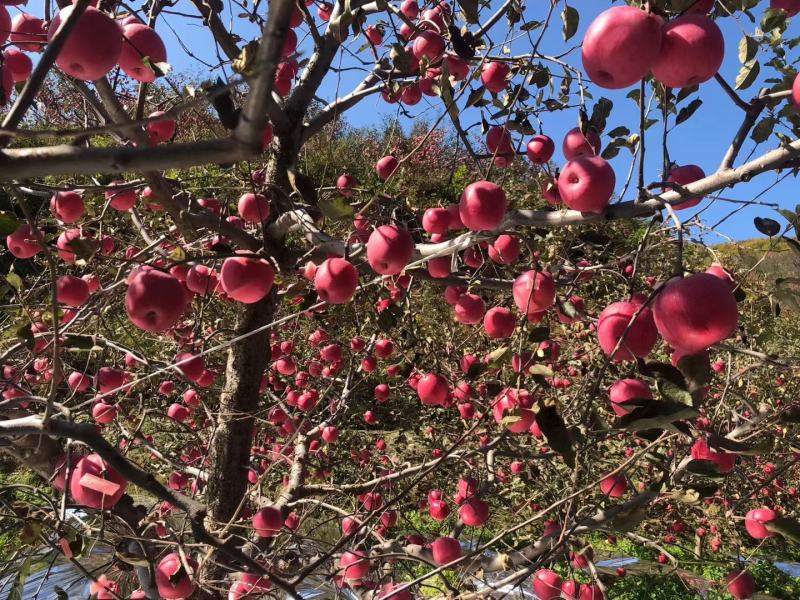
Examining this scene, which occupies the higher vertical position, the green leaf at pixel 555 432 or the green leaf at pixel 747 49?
the green leaf at pixel 747 49

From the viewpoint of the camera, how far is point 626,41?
1.00 m

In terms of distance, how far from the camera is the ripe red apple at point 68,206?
1.86m

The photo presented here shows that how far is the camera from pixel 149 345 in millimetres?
5816

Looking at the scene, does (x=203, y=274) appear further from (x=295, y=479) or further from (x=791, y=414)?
A: (x=791, y=414)

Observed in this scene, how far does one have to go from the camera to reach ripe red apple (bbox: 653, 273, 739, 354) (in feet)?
3.08

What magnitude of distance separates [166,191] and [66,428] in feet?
2.49

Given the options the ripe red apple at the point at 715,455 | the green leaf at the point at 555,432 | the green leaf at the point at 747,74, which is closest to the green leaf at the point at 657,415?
the green leaf at the point at 555,432

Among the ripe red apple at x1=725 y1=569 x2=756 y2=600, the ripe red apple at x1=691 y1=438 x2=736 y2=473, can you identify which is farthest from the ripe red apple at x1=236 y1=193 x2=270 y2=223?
the ripe red apple at x1=725 y1=569 x2=756 y2=600

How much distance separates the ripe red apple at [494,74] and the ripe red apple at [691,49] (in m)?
1.02

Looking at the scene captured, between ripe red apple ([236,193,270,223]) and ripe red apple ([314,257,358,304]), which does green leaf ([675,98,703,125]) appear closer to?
ripe red apple ([314,257,358,304])

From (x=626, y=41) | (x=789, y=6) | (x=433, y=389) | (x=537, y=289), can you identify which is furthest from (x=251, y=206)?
(x=789, y=6)

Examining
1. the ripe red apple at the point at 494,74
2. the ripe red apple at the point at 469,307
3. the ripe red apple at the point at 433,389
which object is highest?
the ripe red apple at the point at 494,74

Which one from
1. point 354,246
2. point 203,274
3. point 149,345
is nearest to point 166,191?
point 203,274

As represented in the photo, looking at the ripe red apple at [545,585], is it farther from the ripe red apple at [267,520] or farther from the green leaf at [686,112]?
the green leaf at [686,112]
